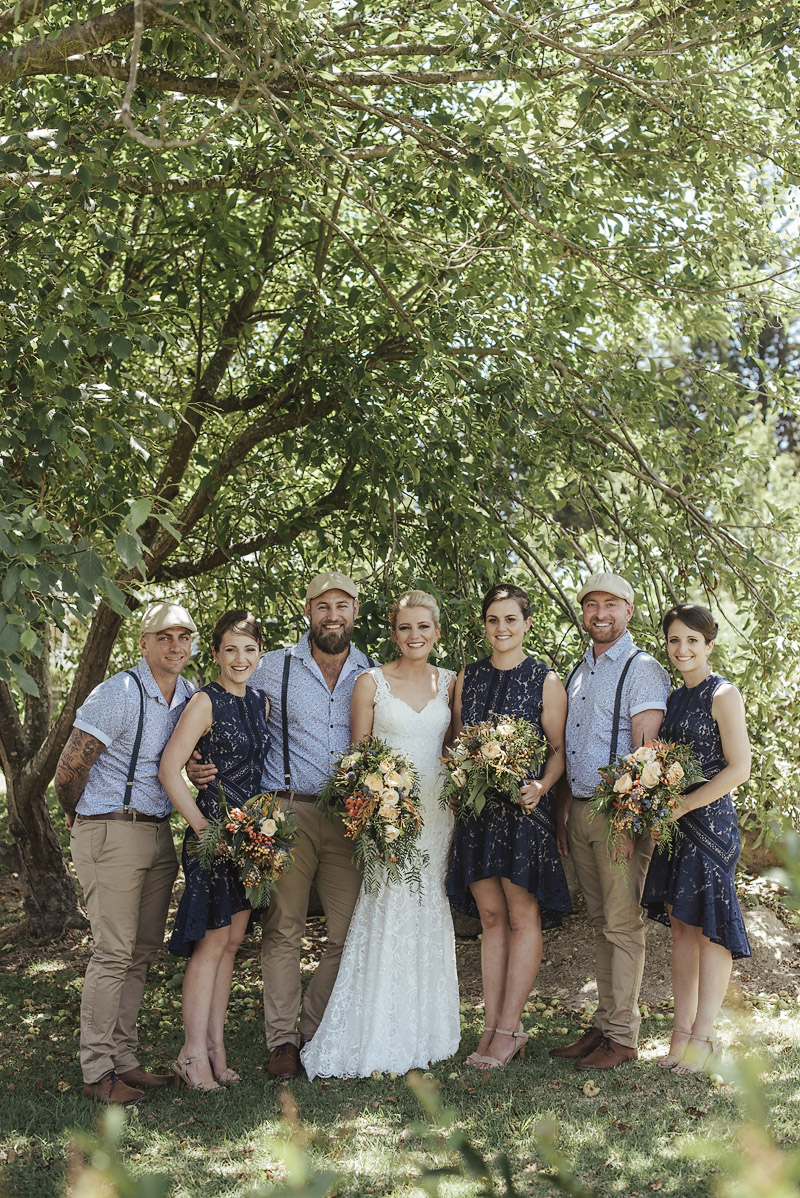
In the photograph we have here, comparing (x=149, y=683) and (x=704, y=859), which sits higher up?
(x=149, y=683)

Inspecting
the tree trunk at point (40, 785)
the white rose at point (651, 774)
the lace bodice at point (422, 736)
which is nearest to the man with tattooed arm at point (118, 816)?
the lace bodice at point (422, 736)

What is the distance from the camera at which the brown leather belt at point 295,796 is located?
16.1 feet

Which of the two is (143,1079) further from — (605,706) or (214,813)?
(605,706)

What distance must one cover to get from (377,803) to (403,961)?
824 mm

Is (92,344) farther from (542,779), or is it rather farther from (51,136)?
(542,779)

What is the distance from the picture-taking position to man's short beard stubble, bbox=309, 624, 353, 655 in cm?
495

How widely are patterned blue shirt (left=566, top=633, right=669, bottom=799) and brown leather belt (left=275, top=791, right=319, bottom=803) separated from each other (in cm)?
119

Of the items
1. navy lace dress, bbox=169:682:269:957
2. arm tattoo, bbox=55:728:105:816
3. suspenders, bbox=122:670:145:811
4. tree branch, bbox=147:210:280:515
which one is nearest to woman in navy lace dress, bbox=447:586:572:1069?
navy lace dress, bbox=169:682:269:957

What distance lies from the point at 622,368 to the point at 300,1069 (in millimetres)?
4177

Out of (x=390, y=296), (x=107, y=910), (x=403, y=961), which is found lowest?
(x=403, y=961)

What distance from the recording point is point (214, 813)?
4664mm

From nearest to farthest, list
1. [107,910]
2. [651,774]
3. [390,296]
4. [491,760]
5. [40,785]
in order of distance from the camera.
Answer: [651,774] → [491,760] → [107,910] → [390,296] → [40,785]

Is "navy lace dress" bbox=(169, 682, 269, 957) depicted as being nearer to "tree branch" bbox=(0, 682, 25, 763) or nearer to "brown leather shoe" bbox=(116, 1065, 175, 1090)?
"brown leather shoe" bbox=(116, 1065, 175, 1090)

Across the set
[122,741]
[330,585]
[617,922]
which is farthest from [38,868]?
[617,922]
